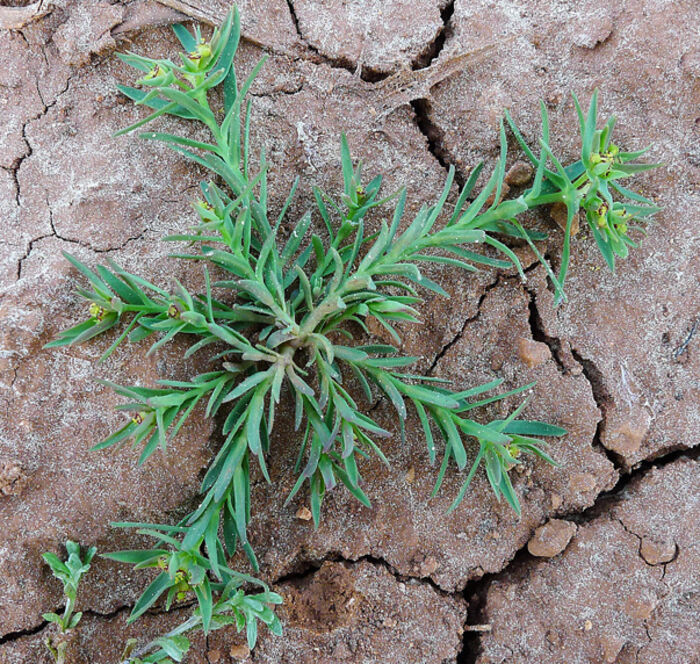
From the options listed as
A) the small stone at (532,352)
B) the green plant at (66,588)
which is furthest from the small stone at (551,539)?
the green plant at (66,588)

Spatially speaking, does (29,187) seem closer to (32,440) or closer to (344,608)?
(32,440)

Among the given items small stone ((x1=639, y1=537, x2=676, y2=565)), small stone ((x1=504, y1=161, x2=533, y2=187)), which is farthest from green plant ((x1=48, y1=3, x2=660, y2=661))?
small stone ((x1=639, y1=537, x2=676, y2=565))

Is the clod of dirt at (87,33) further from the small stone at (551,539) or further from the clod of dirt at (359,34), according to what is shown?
the small stone at (551,539)

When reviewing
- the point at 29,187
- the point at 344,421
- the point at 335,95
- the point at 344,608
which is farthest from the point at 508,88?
the point at 344,608

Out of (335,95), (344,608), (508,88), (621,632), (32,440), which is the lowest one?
(621,632)

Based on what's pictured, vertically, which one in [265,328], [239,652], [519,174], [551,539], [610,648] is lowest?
[610,648]

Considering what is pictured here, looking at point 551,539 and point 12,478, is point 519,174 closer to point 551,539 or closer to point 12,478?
point 551,539

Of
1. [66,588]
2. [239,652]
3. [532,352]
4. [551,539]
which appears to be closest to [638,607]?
[551,539]
